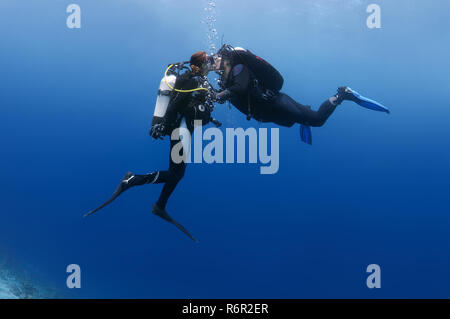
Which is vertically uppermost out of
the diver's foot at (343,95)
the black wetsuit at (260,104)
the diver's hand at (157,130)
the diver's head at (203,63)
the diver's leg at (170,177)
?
the diver's foot at (343,95)

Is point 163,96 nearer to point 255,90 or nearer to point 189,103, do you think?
point 189,103

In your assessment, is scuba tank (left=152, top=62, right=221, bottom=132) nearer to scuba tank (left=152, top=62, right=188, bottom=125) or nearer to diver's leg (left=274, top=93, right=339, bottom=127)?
scuba tank (left=152, top=62, right=188, bottom=125)

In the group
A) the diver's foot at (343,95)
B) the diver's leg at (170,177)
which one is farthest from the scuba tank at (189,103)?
the diver's foot at (343,95)

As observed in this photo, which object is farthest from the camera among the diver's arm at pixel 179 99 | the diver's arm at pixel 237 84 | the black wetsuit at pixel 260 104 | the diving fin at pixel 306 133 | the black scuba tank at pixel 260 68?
the diving fin at pixel 306 133

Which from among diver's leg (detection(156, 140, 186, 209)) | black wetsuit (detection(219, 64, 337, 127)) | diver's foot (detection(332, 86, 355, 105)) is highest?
diver's foot (detection(332, 86, 355, 105))

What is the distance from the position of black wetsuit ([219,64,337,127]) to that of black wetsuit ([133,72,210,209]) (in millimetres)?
466

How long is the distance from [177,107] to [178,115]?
0.28 metres

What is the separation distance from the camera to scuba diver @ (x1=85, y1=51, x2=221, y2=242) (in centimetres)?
451

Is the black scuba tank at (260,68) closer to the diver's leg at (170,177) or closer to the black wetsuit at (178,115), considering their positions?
the black wetsuit at (178,115)

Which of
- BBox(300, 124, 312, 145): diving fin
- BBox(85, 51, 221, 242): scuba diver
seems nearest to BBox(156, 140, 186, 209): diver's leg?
BBox(85, 51, 221, 242): scuba diver

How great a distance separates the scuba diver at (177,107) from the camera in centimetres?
451
